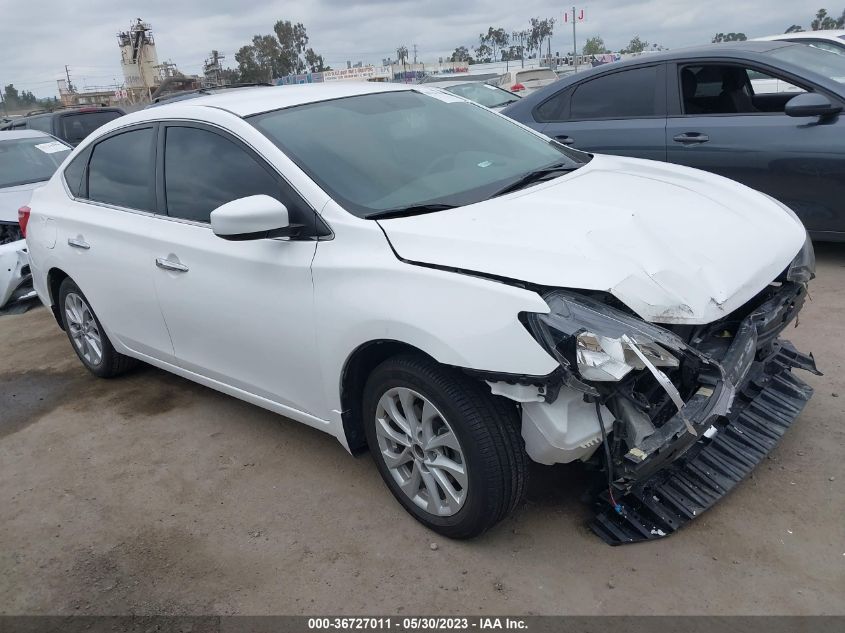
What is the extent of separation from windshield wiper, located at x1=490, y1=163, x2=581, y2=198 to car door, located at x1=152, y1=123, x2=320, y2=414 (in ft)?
2.76

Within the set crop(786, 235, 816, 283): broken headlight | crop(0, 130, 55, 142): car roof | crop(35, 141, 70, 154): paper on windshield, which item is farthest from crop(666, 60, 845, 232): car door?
crop(0, 130, 55, 142): car roof

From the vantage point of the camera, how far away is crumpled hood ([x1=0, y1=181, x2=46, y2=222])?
7.32 m

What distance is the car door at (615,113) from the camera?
18.9ft

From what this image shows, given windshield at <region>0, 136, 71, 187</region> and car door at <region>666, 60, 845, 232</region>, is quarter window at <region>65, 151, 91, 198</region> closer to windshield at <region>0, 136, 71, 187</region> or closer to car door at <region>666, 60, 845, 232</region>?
windshield at <region>0, 136, 71, 187</region>

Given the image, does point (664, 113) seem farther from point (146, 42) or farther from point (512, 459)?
point (146, 42)

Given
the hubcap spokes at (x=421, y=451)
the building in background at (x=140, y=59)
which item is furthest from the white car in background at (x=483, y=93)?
the building in background at (x=140, y=59)

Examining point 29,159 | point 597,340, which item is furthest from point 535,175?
point 29,159

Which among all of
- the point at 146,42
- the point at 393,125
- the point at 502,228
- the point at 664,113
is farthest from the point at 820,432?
the point at 146,42

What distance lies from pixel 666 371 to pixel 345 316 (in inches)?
46.4

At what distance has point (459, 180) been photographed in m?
3.24

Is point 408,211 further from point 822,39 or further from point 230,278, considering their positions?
point 822,39

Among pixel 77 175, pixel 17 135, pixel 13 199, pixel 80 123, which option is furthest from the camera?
pixel 80 123

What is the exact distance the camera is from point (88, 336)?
483cm

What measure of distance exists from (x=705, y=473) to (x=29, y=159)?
8.27m
